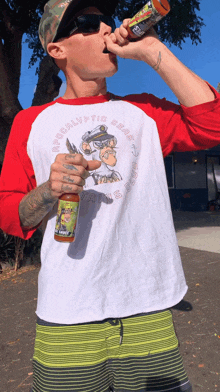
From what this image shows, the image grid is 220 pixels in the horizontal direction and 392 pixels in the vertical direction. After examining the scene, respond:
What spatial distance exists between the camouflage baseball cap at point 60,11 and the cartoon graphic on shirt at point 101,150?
619 millimetres

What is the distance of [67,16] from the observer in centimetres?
172

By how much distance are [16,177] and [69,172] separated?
18.5 inches

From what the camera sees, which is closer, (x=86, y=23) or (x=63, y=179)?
(x=63, y=179)

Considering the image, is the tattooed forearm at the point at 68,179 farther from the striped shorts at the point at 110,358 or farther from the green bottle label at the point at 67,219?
the striped shorts at the point at 110,358

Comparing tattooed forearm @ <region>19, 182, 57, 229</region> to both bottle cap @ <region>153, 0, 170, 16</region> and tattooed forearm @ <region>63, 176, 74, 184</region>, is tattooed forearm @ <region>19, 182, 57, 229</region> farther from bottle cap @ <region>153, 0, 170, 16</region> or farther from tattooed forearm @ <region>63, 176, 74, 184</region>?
bottle cap @ <region>153, 0, 170, 16</region>

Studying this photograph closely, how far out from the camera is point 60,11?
172 cm

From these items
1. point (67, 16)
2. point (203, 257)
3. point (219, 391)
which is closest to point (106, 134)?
point (67, 16)

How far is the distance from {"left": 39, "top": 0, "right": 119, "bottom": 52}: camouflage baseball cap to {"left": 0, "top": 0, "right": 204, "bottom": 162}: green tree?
5.52 m

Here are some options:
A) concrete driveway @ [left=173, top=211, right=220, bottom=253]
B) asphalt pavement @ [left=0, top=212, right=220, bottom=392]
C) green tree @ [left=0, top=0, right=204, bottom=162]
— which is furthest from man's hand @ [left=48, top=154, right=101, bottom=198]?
concrete driveway @ [left=173, top=211, right=220, bottom=253]

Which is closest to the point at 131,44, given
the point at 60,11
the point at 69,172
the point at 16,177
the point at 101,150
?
the point at 60,11

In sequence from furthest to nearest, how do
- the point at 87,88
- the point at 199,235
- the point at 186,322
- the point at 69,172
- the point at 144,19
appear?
the point at 199,235 < the point at 186,322 < the point at 87,88 < the point at 144,19 < the point at 69,172

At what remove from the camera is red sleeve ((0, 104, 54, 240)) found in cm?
168

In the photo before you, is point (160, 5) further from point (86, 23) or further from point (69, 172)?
point (69, 172)

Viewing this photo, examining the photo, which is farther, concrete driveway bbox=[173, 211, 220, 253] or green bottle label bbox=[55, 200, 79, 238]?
concrete driveway bbox=[173, 211, 220, 253]
